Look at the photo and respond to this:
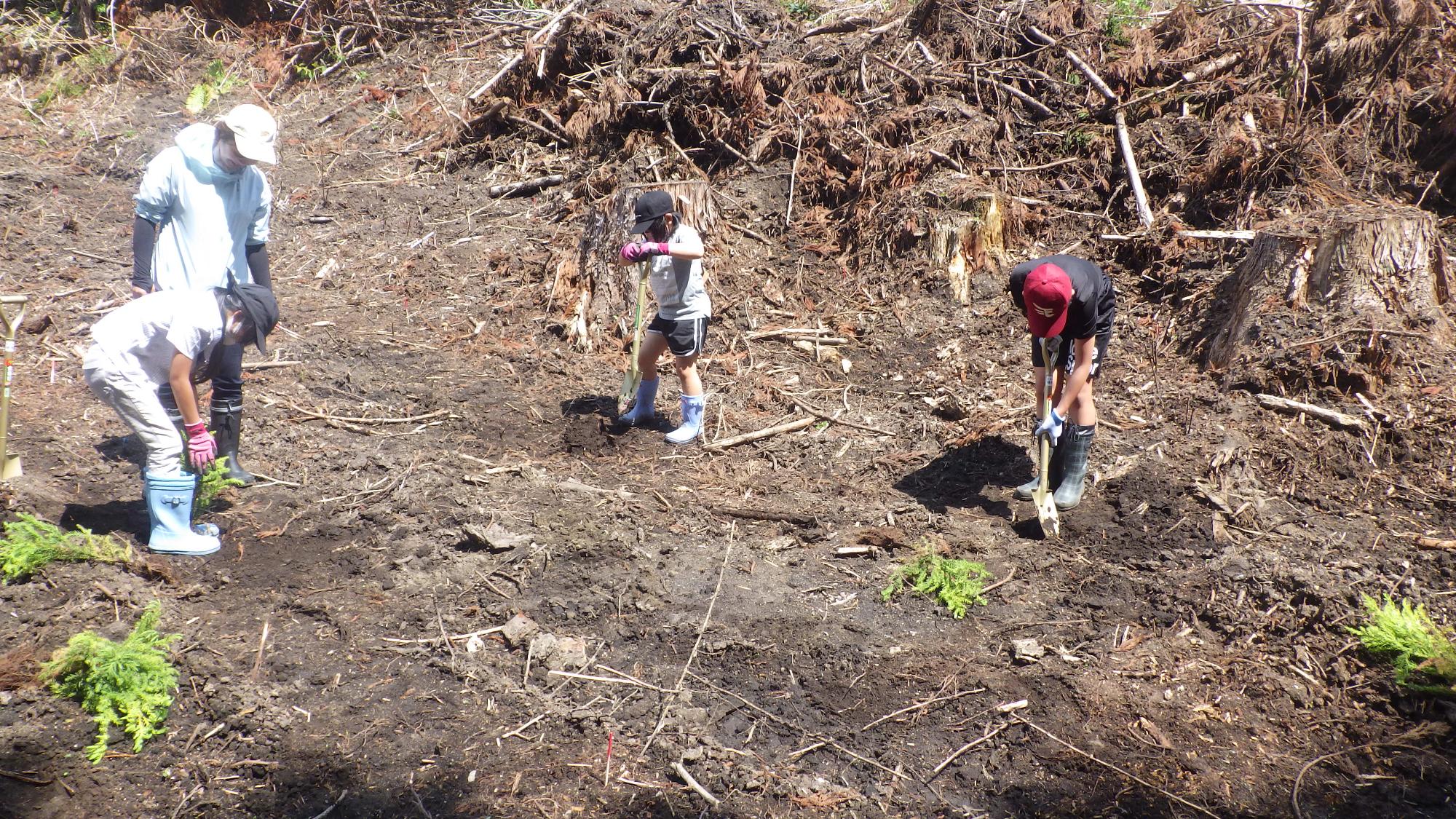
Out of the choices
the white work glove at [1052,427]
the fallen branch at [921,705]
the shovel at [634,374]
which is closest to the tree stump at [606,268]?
the shovel at [634,374]

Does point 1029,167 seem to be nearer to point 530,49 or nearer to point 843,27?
point 843,27

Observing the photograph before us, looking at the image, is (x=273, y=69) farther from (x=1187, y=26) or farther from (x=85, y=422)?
(x=1187, y=26)

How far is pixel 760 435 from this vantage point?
19.1ft

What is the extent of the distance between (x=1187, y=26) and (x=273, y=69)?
413 inches

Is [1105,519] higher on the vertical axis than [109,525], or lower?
lower

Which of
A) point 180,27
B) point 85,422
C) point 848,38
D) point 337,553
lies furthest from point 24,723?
point 180,27

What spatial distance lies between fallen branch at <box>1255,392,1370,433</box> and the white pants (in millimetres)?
6040

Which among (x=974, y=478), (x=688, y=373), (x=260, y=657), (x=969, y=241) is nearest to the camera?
(x=260, y=657)

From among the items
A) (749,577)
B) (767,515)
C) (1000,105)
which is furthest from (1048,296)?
(1000,105)

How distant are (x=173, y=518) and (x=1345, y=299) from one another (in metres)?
6.79

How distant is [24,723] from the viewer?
3.14m

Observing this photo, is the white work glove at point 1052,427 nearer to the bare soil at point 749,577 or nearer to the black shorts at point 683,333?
the bare soil at point 749,577

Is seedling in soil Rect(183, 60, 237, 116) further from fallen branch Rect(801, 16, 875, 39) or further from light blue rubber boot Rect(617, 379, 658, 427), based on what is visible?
light blue rubber boot Rect(617, 379, 658, 427)

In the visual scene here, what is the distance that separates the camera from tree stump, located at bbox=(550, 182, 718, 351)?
282 inches
